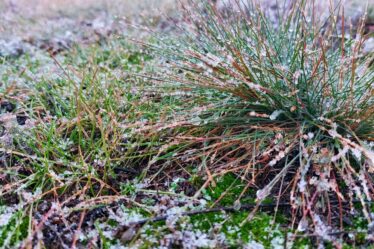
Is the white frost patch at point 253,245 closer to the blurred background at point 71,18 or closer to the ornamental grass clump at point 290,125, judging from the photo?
the ornamental grass clump at point 290,125

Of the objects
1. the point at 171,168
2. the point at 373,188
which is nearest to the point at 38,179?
the point at 171,168

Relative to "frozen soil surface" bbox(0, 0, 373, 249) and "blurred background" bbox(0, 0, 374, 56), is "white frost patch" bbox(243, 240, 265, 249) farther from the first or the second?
"blurred background" bbox(0, 0, 374, 56)

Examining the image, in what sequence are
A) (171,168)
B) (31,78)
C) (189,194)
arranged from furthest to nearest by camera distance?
(31,78), (171,168), (189,194)

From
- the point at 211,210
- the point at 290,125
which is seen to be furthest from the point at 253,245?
the point at 290,125

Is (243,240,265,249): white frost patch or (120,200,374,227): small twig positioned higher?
(120,200,374,227): small twig

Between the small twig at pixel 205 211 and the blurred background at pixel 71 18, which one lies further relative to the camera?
the blurred background at pixel 71 18

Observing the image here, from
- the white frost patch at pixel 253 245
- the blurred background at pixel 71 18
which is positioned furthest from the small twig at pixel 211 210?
the blurred background at pixel 71 18

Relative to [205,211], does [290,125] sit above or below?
above

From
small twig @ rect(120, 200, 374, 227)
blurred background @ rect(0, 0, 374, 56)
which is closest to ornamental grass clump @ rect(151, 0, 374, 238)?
small twig @ rect(120, 200, 374, 227)

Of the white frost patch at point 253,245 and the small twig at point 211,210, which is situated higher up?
the small twig at point 211,210

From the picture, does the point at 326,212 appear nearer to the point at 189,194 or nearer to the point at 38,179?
the point at 189,194

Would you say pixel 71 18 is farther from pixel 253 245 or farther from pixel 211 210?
pixel 253 245
